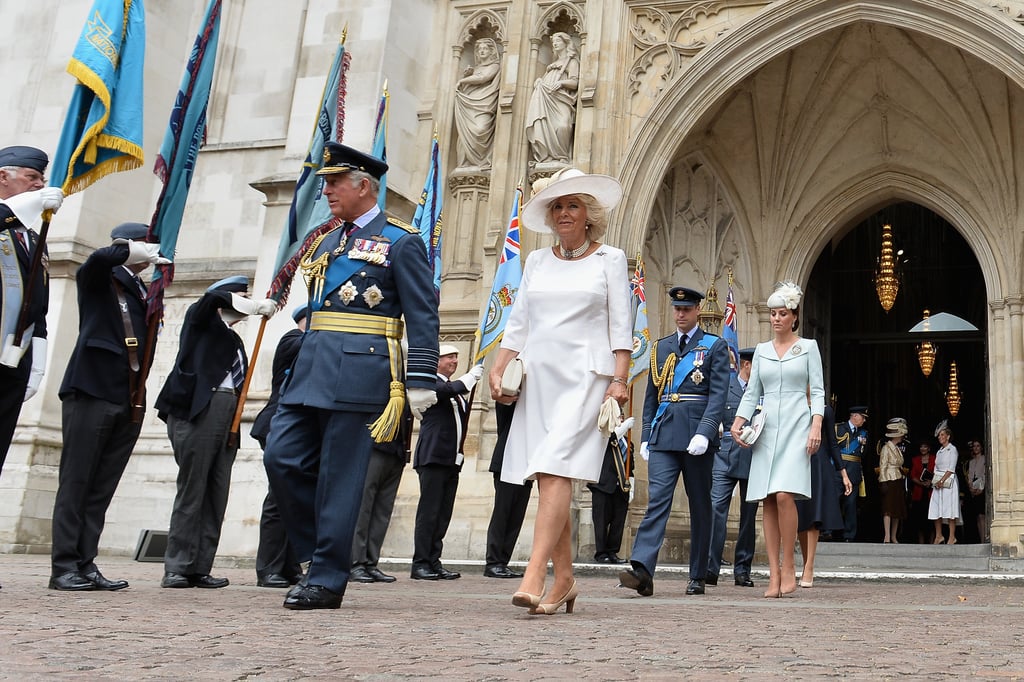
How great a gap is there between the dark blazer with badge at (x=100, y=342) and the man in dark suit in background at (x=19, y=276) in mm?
172

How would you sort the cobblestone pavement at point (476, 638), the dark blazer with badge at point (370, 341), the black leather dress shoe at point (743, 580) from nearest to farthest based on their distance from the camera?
the cobblestone pavement at point (476, 638) < the dark blazer with badge at point (370, 341) < the black leather dress shoe at point (743, 580)

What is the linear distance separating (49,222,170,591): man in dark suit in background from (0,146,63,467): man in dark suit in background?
0.19 meters

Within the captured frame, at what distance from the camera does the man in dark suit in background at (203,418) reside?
6004 millimetres

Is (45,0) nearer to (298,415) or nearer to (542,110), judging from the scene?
(542,110)

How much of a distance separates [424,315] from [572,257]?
817mm

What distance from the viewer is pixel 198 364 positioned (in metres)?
6.12

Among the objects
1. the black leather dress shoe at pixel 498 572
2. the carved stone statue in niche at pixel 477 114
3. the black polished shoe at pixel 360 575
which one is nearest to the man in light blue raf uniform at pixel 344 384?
the black polished shoe at pixel 360 575

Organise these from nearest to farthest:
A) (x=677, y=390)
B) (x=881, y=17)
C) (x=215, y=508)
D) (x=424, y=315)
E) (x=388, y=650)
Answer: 1. (x=388, y=650)
2. (x=424, y=315)
3. (x=215, y=508)
4. (x=677, y=390)
5. (x=881, y=17)

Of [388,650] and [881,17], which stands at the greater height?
[881,17]

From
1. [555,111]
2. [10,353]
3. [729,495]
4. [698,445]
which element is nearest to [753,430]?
[698,445]

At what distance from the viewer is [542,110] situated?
12.4 meters

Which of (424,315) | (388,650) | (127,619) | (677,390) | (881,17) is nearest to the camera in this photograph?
(388,650)

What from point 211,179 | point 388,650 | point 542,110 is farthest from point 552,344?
point 211,179

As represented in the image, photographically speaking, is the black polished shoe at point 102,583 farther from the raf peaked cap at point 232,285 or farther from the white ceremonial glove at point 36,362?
the raf peaked cap at point 232,285
